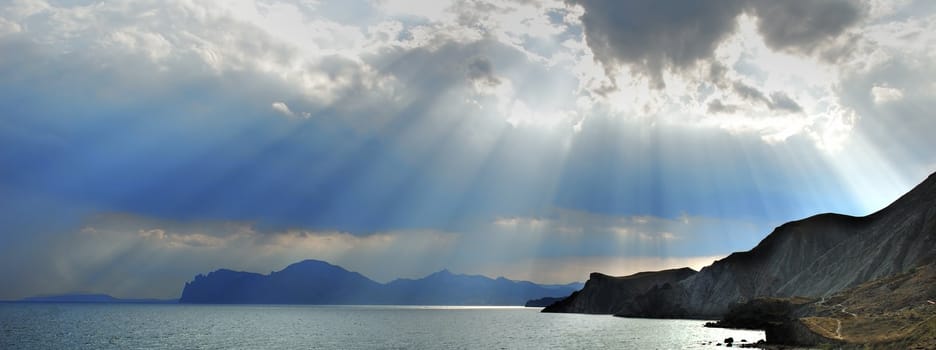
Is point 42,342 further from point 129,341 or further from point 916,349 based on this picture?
point 916,349

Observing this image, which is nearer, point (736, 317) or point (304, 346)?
point (304, 346)

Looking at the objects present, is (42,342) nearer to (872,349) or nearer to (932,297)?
(872,349)

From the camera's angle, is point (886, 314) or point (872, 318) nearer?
point (872, 318)

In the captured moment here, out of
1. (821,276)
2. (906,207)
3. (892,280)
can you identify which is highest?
(906,207)

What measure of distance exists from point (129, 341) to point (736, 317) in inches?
6624

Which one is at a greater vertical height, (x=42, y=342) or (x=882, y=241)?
(x=882, y=241)

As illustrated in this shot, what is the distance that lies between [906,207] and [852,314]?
317ft

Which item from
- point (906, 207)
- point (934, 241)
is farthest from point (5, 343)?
point (906, 207)

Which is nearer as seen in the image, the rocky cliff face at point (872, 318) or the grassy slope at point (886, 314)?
the grassy slope at point (886, 314)

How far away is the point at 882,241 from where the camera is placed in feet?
578

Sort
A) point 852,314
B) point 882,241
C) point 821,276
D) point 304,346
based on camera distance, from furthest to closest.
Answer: point 821,276, point 882,241, point 304,346, point 852,314

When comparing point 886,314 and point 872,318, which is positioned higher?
point 886,314

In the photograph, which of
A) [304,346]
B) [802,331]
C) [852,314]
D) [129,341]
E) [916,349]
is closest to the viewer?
[916,349]

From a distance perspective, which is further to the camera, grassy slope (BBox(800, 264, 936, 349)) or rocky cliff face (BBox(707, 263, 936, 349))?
rocky cliff face (BBox(707, 263, 936, 349))
